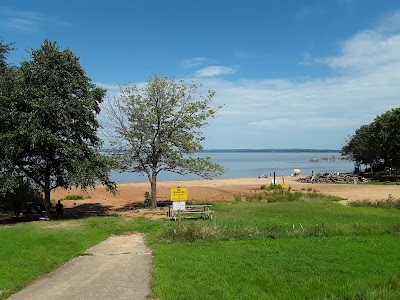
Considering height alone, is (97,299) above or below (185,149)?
below

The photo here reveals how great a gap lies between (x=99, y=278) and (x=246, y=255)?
194 inches

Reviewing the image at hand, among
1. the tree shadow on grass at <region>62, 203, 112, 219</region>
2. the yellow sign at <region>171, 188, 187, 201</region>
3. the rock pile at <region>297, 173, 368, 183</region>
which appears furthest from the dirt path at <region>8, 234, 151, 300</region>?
the rock pile at <region>297, 173, 368, 183</region>

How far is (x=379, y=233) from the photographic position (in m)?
17.5

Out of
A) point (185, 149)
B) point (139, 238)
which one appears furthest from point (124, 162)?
point (139, 238)

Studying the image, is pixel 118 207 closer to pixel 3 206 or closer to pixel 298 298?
pixel 3 206

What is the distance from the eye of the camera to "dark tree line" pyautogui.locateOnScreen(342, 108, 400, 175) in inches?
2235

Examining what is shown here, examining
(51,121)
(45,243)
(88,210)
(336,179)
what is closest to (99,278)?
(45,243)

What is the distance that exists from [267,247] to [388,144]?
5147cm

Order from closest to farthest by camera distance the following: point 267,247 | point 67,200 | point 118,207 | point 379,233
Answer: point 267,247
point 379,233
point 118,207
point 67,200

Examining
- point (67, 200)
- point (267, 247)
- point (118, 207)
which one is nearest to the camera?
point (267, 247)

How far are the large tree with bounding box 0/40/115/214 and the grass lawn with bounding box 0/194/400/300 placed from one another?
361cm

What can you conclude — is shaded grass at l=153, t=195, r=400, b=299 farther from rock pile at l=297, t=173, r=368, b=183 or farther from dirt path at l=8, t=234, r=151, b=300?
rock pile at l=297, t=173, r=368, b=183

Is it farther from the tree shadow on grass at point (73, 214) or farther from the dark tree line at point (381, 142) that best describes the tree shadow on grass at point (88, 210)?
the dark tree line at point (381, 142)

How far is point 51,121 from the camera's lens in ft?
72.1
